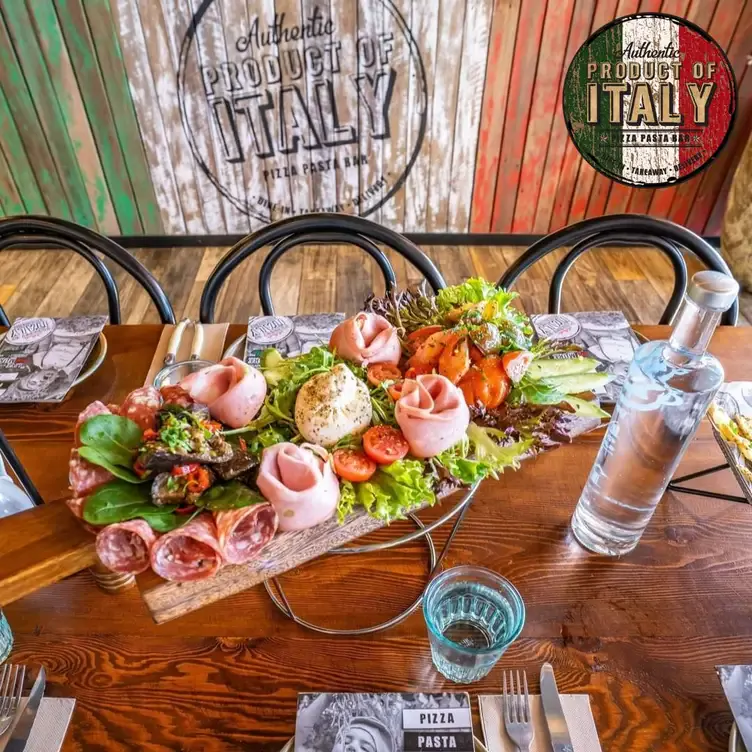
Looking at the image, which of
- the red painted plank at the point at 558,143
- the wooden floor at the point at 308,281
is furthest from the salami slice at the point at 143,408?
the red painted plank at the point at 558,143

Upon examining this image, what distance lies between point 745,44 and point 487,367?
119 inches

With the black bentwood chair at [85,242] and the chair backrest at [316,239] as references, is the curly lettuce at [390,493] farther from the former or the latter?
the black bentwood chair at [85,242]

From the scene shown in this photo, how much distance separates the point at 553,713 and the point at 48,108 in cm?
344

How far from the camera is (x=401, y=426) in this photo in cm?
83

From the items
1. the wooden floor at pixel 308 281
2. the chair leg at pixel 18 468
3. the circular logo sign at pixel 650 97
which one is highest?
the chair leg at pixel 18 468

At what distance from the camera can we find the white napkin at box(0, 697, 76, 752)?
728 mm

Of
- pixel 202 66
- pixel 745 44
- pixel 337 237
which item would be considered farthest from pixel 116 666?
pixel 745 44

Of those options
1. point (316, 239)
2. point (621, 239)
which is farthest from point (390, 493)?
point (621, 239)

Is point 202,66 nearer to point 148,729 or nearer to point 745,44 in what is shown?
point 745,44

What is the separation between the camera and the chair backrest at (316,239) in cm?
146

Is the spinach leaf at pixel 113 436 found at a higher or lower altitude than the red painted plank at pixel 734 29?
higher

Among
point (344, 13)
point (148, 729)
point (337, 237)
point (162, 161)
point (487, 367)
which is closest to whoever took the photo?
point (148, 729)

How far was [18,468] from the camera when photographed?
0.88 metres

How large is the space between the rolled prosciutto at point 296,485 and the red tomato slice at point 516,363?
34cm
